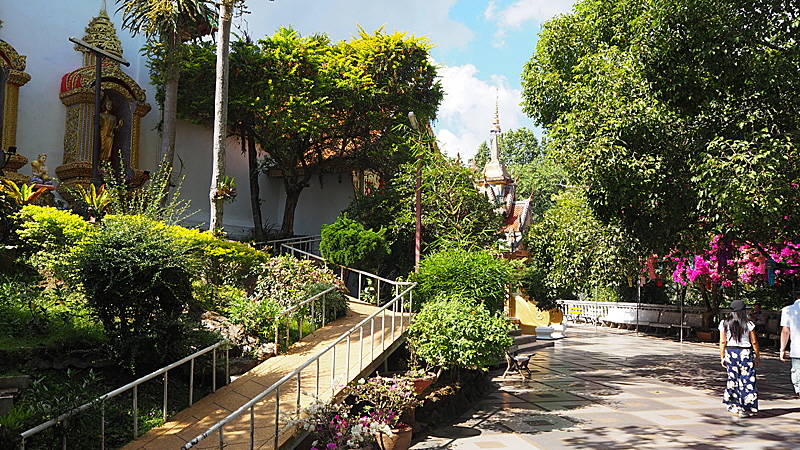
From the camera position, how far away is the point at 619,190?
10781mm

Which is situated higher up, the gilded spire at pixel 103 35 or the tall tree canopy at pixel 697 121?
the gilded spire at pixel 103 35

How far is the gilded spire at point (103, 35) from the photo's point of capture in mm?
15953

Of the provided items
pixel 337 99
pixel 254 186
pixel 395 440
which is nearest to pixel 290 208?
pixel 254 186

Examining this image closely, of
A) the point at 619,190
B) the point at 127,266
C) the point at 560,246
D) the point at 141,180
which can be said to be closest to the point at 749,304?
the point at 560,246

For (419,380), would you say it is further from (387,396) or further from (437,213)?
(437,213)

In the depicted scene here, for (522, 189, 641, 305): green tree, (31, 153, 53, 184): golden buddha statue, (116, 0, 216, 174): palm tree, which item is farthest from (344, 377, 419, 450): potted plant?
(31, 153, 53, 184): golden buddha statue

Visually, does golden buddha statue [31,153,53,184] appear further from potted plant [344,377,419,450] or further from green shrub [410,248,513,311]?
potted plant [344,377,419,450]

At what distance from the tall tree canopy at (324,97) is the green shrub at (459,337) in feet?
28.6

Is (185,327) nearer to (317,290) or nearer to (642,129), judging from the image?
(317,290)

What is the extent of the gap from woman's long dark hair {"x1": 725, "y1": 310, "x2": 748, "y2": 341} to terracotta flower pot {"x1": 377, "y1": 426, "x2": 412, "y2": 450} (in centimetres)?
578

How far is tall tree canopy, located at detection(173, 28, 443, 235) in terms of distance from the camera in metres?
17.1

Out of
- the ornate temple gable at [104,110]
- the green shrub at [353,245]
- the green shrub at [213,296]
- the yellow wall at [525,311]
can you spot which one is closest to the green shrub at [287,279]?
the green shrub at [213,296]

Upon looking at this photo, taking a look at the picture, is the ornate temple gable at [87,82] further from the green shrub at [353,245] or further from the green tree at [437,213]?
the green tree at [437,213]

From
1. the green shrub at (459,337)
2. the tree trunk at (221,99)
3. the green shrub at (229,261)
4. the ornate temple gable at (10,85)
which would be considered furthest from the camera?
the ornate temple gable at (10,85)
